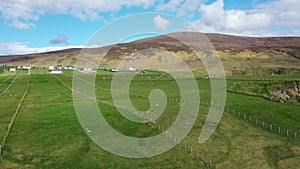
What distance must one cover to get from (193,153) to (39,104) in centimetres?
3971

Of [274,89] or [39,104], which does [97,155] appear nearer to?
[39,104]

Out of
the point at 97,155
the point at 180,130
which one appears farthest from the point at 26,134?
the point at 180,130

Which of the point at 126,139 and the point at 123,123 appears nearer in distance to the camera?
the point at 126,139

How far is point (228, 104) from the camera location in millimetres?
60219

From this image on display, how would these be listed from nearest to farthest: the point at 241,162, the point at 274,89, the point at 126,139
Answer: the point at 241,162, the point at 126,139, the point at 274,89

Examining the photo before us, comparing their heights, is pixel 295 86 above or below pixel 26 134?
above

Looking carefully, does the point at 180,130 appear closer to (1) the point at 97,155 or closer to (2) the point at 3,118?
(1) the point at 97,155

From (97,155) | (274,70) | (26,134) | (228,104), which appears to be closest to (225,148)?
(97,155)

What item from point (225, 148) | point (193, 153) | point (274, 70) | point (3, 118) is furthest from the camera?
point (274, 70)

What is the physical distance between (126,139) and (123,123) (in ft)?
24.6

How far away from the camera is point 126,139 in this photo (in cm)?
3625

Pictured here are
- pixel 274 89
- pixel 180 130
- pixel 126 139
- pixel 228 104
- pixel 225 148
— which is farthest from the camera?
pixel 274 89

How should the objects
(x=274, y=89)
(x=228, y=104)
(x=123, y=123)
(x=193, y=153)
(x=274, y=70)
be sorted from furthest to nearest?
(x=274, y=70) → (x=274, y=89) → (x=228, y=104) → (x=123, y=123) → (x=193, y=153)

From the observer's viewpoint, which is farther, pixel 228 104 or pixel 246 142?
pixel 228 104
